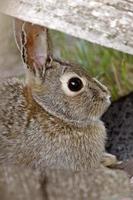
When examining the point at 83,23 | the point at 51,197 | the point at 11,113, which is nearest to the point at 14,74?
the point at 11,113

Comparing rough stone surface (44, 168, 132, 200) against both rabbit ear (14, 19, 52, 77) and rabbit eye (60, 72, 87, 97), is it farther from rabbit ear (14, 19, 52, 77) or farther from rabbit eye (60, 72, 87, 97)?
rabbit ear (14, 19, 52, 77)

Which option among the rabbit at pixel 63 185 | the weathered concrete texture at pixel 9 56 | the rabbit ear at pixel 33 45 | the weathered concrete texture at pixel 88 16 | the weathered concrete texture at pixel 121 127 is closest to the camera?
the rabbit at pixel 63 185

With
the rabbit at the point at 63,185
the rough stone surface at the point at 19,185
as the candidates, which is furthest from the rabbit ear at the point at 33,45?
the rough stone surface at the point at 19,185

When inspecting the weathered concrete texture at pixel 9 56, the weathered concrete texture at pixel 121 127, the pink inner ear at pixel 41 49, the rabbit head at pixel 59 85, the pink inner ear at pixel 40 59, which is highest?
the pink inner ear at pixel 41 49

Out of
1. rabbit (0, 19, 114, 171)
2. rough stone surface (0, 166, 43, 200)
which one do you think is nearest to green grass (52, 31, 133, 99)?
rabbit (0, 19, 114, 171)

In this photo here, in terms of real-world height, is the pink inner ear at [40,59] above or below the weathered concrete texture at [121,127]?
above

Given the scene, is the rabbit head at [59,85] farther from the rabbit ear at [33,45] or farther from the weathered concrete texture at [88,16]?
the weathered concrete texture at [88,16]

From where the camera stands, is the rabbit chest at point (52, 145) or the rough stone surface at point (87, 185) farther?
the rabbit chest at point (52, 145)

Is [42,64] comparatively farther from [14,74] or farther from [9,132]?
[14,74]
